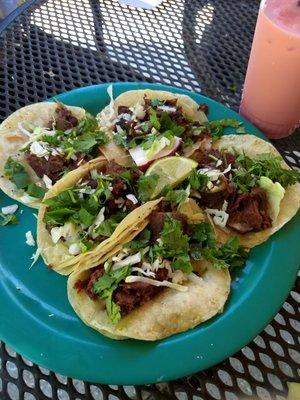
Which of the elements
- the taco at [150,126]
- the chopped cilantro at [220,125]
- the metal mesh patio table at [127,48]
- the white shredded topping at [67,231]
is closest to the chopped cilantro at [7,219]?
the white shredded topping at [67,231]

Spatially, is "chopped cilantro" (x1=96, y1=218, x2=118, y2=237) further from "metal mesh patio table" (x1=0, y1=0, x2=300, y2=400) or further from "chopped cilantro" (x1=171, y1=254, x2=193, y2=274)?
"metal mesh patio table" (x1=0, y1=0, x2=300, y2=400)

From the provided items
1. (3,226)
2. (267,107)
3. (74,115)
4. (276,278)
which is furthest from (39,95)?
(276,278)

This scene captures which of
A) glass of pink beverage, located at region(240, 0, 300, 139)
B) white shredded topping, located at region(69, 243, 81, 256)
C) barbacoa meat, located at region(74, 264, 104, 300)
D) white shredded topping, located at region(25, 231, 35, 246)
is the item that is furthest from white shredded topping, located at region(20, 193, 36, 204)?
glass of pink beverage, located at region(240, 0, 300, 139)

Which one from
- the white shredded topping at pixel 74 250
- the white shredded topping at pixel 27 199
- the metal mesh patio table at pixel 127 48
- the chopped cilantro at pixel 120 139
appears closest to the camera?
the white shredded topping at pixel 74 250

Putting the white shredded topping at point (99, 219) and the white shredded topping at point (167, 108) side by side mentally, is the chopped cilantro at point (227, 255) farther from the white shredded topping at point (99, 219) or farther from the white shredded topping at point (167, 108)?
the white shredded topping at point (167, 108)

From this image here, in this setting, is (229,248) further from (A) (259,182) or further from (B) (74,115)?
(B) (74,115)

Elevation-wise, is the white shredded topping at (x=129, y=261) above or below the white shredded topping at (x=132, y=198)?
below
